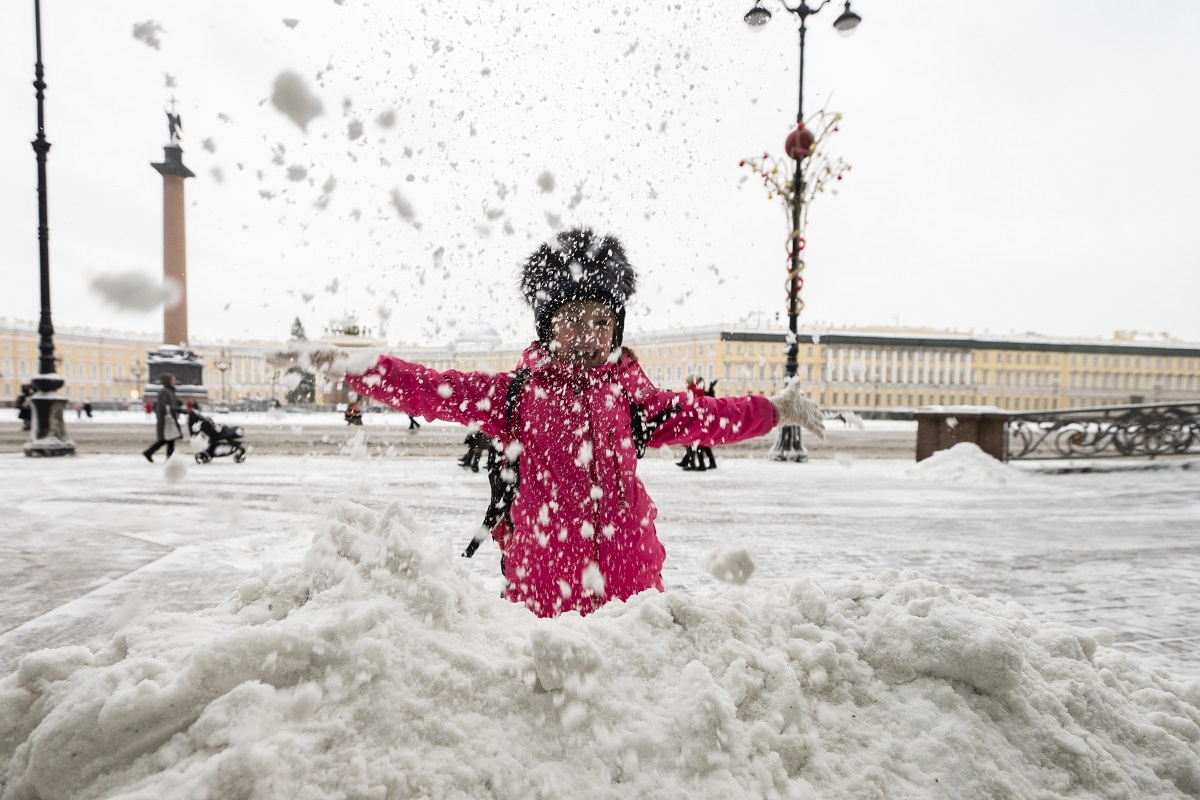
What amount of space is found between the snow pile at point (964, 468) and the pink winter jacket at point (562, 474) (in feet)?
32.6

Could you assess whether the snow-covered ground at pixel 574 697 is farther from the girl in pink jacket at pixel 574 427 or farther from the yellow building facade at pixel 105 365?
the yellow building facade at pixel 105 365

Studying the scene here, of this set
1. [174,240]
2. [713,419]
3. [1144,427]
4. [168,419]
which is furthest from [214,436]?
[174,240]

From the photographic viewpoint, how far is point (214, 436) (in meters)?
12.4

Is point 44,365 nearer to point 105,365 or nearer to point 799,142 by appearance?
point 799,142

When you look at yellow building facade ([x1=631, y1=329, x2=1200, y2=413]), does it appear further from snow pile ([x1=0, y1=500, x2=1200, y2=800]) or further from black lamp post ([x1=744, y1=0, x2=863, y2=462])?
snow pile ([x1=0, y1=500, x2=1200, y2=800])

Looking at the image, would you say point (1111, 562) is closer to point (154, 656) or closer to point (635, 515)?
point (635, 515)

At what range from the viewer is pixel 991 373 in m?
79.2

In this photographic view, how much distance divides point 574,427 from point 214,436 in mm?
12943

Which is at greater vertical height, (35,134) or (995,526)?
(35,134)

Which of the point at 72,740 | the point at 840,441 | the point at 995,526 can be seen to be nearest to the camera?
the point at 72,740

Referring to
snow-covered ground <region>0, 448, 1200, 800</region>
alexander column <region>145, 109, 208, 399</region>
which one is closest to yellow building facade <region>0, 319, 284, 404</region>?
alexander column <region>145, 109, 208, 399</region>

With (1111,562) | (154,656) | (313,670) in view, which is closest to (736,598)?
(313,670)

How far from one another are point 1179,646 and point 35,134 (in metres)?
16.8

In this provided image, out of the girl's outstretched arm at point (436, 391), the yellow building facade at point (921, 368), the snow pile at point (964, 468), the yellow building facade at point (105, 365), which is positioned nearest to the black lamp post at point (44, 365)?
the girl's outstretched arm at point (436, 391)
